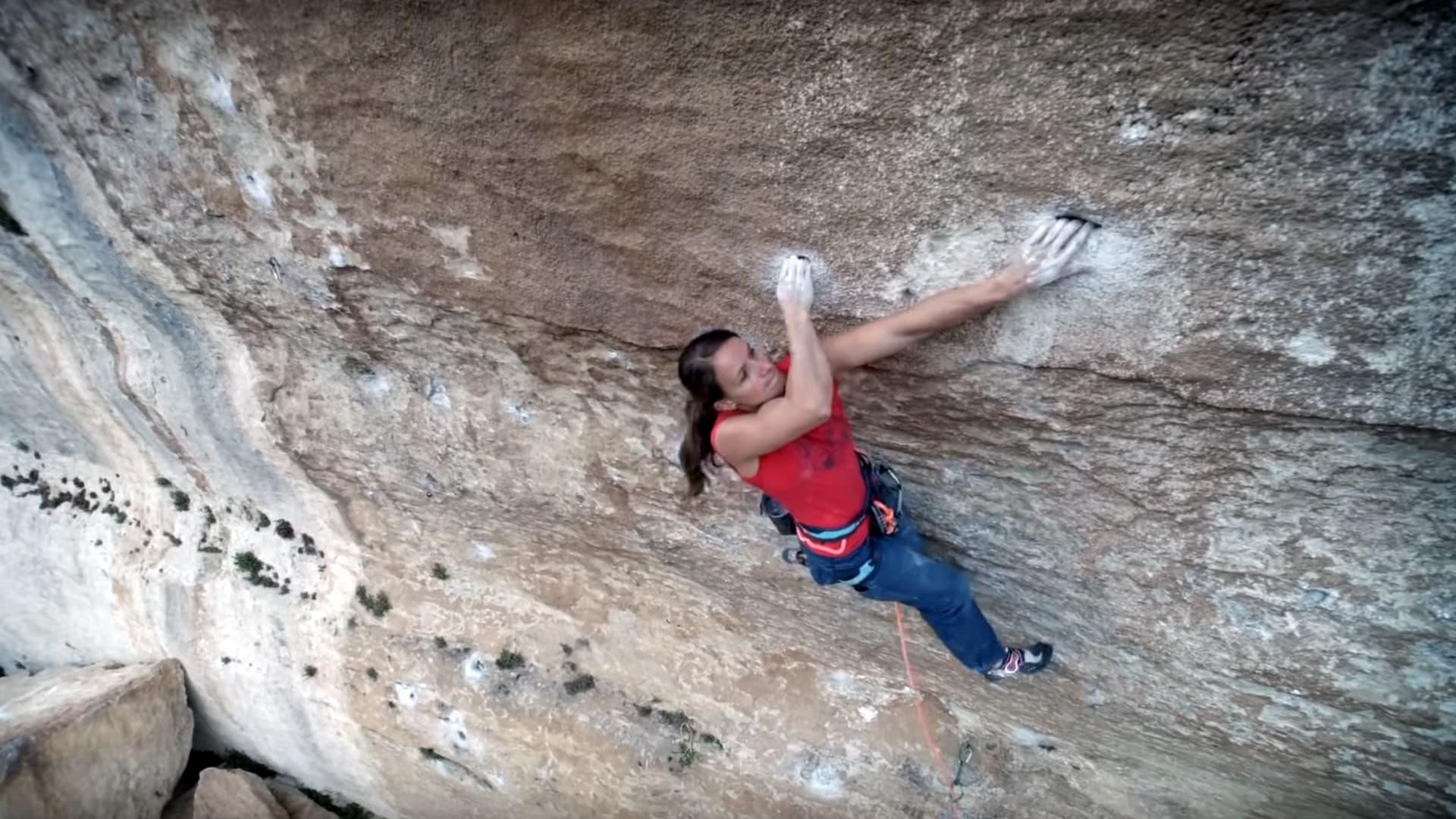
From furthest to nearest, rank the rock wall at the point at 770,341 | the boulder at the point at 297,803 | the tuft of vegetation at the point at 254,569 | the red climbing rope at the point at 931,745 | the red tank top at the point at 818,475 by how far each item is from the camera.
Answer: the boulder at the point at 297,803 < the tuft of vegetation at the point at 254,569 < the red climbing rope at the point at 931,745 < the red tank top at the point at 818,475 < the rock wall at the point at 770,341

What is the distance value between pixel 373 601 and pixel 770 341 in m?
2.58

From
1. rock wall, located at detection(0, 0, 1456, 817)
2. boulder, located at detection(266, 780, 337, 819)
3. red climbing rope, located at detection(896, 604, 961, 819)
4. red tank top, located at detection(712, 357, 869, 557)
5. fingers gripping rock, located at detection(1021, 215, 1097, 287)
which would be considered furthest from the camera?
boulder, located at detection(266, 780, 337, 819)

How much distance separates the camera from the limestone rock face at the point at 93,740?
4102 millimetres

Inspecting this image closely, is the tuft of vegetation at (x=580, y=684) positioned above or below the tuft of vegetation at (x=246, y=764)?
above

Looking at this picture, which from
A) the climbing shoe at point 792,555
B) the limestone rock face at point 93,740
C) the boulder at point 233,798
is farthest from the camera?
the boulder at point 233,798

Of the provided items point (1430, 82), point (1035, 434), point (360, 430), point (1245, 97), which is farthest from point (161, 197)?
point (1430, 82)

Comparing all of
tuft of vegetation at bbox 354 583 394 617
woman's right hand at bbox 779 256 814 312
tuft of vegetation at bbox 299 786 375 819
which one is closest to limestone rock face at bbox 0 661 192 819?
tuft of vegetation at bbox 299 786 375 819

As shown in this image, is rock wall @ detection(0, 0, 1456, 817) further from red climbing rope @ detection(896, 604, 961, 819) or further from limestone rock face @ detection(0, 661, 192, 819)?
limestone rock face @ detection(0, 661, 192, 819)

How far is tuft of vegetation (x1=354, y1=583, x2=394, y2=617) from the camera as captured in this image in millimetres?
3654

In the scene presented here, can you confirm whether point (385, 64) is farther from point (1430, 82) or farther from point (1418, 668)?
point (1418, 668)

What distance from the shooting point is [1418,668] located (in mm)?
1853

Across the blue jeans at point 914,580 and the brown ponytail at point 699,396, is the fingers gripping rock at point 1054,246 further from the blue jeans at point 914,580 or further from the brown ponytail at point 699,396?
the blue jeans at point 914,580

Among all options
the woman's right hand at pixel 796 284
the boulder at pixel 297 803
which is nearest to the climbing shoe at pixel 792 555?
the woman's right hand at pixel 796 284

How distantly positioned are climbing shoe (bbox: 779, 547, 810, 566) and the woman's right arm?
865 millimetres
